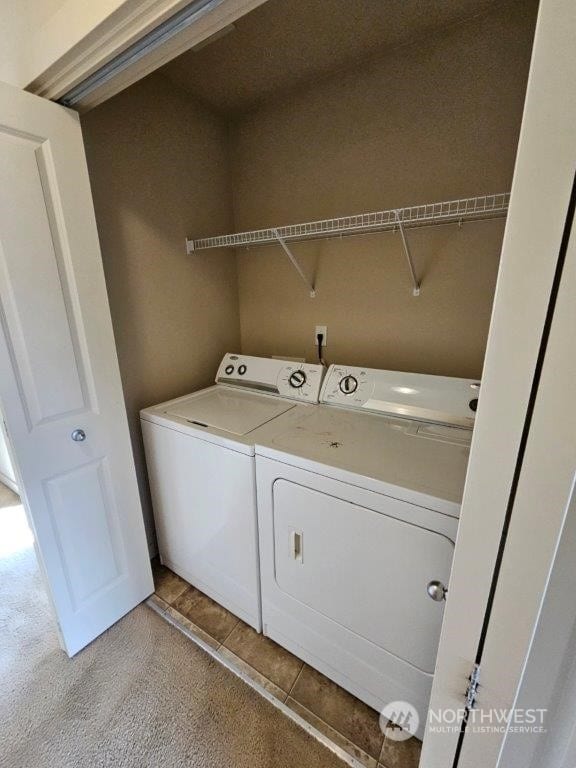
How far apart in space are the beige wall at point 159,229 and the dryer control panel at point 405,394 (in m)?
0.96

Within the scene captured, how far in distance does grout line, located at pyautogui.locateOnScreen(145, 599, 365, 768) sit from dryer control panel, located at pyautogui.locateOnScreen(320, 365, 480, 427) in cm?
128

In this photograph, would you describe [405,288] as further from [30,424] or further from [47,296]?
[30,424]

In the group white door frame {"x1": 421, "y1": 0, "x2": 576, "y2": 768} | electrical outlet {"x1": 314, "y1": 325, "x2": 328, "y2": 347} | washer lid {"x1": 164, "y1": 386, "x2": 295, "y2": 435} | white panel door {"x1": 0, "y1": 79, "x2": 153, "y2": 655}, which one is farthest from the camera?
electrical outlet {"x1": 314, "y1": 325, "x2": 328, "y2": 347}

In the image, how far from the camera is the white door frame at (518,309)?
40cm

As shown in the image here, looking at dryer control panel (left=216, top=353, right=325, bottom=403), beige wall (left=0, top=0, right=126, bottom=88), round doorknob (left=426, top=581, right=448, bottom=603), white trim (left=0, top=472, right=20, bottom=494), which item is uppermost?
beige wall (left=0, top=0, right=126, bottom=88)

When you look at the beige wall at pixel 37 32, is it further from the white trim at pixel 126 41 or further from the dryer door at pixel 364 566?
the dryer door at pixel 364 566

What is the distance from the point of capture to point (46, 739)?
1222mm

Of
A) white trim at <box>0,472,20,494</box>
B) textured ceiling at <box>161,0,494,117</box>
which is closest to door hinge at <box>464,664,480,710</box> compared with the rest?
textured ceiling at <box>161,0,494,117</box>

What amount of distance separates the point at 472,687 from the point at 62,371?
1614 mm

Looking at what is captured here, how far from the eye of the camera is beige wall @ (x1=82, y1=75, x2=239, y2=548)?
1.60 m

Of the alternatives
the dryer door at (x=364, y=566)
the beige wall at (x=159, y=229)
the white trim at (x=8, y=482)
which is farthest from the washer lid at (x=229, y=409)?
the white trim at (x=8, y=482)

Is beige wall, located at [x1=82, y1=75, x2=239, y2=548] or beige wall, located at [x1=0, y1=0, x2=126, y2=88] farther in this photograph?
beige wall, located at [x1=82, y1=75, x2=239, y2=548]

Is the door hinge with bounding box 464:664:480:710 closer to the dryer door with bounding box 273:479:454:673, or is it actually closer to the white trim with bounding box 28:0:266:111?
the dryer door with bounding box 273:479:454:673

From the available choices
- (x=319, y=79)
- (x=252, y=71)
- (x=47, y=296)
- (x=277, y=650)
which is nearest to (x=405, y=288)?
(x=319, y=79)
